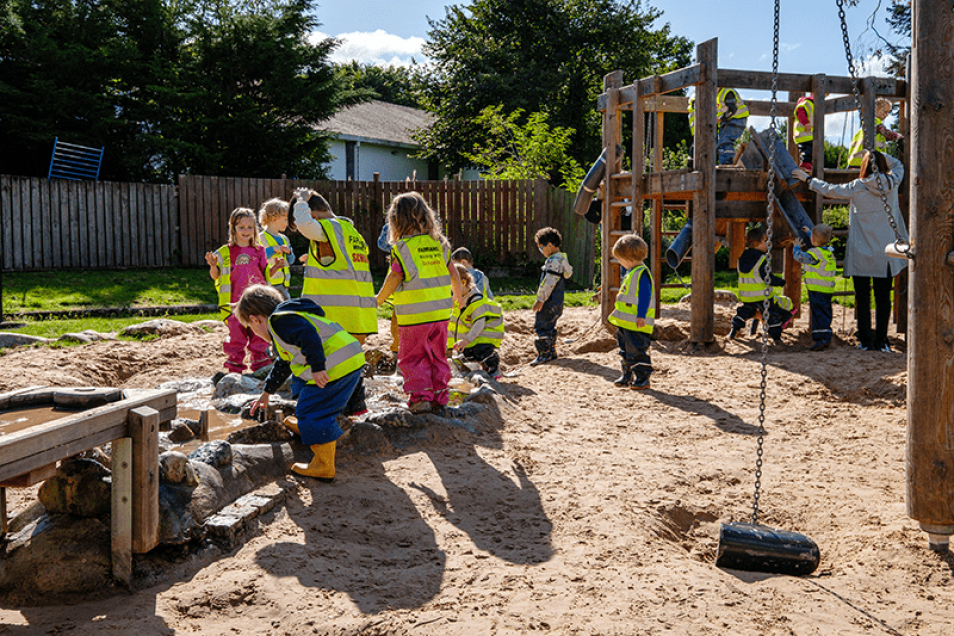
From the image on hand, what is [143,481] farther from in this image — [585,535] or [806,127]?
[806,127]

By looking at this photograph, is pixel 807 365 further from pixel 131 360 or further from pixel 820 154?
pixel 131 360

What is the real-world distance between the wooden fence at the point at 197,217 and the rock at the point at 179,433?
1168cm

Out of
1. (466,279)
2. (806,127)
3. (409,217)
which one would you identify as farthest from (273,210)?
(806,127)

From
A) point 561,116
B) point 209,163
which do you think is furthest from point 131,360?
point 561,116

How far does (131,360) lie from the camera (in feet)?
27.2

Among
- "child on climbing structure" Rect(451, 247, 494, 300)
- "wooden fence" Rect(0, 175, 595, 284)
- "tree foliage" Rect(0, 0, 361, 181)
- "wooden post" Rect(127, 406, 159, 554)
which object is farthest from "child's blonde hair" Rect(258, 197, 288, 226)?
"tree foliage" Rect(0, 0, 361, 181)

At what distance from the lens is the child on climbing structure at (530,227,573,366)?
330 inches

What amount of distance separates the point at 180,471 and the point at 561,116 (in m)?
25.4

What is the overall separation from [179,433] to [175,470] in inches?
58.8

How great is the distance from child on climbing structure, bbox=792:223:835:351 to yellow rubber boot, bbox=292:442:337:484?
6234mm

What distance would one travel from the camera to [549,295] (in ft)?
27.6

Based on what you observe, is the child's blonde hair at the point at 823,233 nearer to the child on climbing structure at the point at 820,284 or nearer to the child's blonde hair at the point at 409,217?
the child on climbing structure at the point at 820,284

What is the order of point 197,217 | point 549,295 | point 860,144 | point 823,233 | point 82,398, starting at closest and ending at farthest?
point 82,398, point 549,295, point 823,233, point 860,144, point 197,217

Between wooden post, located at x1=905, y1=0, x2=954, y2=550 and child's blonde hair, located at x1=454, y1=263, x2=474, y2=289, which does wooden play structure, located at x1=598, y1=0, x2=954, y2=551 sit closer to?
wooden post, located at x1=905, y1=0, x2=954, y2=550
